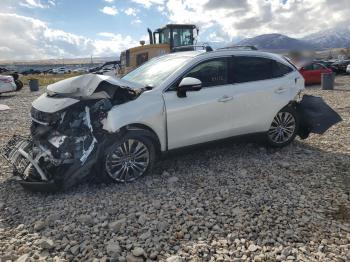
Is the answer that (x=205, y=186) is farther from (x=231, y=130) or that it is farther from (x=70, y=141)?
(x=70, y=141)

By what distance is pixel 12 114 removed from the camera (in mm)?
11984

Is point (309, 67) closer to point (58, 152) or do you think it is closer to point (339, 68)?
point (339, 68)

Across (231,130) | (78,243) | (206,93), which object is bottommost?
(78,243)

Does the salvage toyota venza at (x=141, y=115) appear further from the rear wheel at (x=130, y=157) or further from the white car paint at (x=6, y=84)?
the white car paint at (x=6, y=84)

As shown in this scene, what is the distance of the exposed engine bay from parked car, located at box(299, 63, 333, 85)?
16.9 m

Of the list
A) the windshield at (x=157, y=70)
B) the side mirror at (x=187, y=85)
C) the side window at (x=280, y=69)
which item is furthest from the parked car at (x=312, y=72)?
the side mirror at (x=187, y=85)

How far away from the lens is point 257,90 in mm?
5930

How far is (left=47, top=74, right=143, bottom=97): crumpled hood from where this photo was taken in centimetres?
494

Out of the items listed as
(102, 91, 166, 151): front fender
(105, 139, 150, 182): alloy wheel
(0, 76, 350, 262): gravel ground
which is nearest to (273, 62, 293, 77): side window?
(0, 76, 350, 262): gravel ground

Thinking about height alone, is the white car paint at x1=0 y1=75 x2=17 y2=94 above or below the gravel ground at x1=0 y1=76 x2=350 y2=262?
above

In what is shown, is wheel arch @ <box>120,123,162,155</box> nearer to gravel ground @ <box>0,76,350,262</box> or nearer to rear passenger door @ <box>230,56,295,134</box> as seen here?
gravel ground @ <box>0,76,350,262</box>

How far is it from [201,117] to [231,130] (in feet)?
2.23

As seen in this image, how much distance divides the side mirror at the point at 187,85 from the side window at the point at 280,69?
185cm

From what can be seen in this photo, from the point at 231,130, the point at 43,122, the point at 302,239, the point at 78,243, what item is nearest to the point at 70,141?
the point at 43,122
